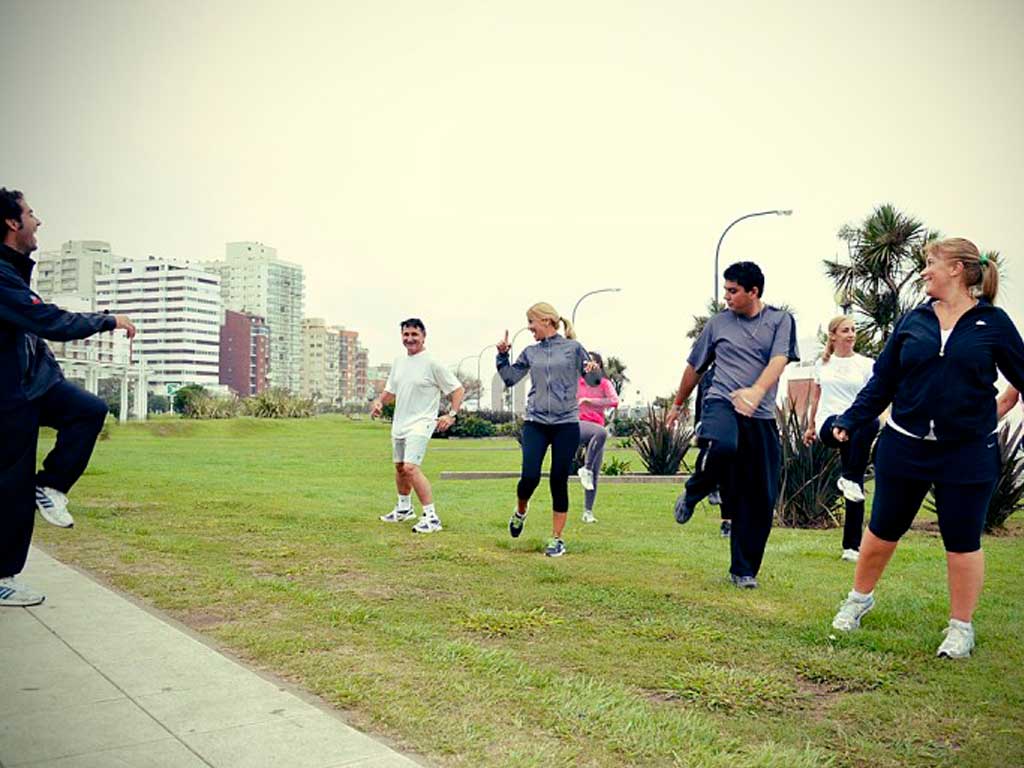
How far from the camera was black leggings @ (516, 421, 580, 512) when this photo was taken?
26.9 ft

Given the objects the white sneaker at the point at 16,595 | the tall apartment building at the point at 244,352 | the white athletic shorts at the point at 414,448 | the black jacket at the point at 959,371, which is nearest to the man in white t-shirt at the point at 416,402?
the white athletic shorts at the point at 414,448

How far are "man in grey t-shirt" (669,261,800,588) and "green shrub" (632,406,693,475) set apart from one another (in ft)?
39.2

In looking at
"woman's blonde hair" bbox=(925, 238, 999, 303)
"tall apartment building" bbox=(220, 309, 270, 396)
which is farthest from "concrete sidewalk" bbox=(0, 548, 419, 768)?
"tall apartment building" bbox=(220, 309, 270, 396)

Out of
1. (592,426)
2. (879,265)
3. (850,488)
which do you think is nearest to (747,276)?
(850,488)

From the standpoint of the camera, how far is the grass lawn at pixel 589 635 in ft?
11.8

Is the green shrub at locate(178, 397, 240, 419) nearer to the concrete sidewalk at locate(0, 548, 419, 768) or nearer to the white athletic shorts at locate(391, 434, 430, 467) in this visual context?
the white athletic shorts at locate(391, 434, 430, 467)

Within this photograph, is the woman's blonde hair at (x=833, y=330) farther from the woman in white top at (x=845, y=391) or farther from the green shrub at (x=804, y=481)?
the green shrub at (x=804, y=481)

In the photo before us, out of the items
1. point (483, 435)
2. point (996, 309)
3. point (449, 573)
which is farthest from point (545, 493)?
point (483, 435)

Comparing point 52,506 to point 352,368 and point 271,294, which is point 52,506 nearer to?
point 271,294

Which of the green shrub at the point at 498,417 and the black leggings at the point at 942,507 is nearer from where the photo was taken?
the black leggings at the point at 942,507

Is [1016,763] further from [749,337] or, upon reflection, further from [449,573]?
[449,573]

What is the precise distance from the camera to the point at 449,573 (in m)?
7.10

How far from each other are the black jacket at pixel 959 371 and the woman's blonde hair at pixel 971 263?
86mm

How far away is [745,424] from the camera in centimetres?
664
